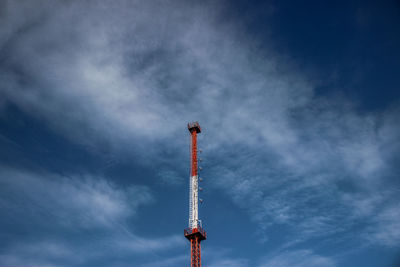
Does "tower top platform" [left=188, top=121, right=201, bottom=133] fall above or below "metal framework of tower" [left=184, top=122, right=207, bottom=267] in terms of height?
above

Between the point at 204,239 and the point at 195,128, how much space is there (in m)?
29.7

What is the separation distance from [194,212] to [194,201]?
2.83m

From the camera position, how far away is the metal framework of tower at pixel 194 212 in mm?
95000

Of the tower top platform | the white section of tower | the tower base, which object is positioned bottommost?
the tower base

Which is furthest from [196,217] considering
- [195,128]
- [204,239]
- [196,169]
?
[195,128]

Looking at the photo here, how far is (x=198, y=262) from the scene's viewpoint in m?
93.9

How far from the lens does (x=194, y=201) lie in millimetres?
101000

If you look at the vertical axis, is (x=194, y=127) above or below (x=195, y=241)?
above

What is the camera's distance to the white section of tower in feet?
322

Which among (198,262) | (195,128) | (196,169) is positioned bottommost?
(198,262)

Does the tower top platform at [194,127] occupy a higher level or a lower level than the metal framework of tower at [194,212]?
higher

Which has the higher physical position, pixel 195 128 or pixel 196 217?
pixel 195 128

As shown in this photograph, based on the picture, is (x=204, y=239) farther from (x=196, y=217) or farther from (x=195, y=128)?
(x=195, y=128)

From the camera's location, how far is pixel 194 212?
99.6 metres
